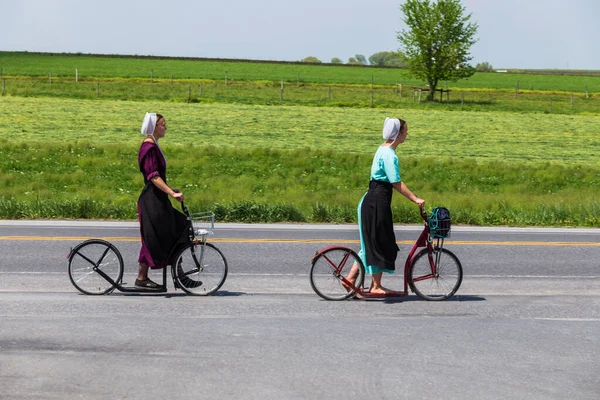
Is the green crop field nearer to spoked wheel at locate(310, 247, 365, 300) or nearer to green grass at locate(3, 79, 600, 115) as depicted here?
green grass at locate(3, 79, 600, 115)

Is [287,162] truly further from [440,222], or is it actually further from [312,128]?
[440,222]

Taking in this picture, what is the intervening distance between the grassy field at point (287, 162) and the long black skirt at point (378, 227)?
8916 mm

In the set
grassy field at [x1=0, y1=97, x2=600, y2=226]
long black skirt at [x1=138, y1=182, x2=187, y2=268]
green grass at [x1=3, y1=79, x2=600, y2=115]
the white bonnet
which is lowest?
grassy field at [x1=0, y1=97, x2=600, y2=226]

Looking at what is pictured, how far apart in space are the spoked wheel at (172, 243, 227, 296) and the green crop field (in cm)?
843

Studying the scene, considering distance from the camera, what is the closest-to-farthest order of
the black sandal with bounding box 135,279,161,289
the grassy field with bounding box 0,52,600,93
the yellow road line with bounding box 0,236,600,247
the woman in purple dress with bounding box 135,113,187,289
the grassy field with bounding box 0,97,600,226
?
the woman in purple dress with bounding box 135,113,187,289
the black sandal with bounding box 135,279,161,289
the yellow road line with bounding box 0,236,600,247
the grassy field with bounding box 0,97,600,226
the grassy field with bounding box 0,52,600,93

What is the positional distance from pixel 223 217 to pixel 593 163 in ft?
67.8

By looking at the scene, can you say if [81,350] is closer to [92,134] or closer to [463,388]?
[463,388]

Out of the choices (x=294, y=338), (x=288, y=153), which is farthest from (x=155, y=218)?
(x=288, y=153)

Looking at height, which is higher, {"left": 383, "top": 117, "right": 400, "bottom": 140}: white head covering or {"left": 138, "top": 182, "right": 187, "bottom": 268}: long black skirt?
{"left": 383, "top": 117, "right": 400, "bottom": 140}: white head covering

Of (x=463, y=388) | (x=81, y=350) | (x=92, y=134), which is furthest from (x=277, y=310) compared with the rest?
(x=92, y=134)

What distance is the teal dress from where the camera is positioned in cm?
1040

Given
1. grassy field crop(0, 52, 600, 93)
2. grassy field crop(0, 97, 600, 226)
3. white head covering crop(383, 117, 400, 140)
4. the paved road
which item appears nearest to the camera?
the paved road

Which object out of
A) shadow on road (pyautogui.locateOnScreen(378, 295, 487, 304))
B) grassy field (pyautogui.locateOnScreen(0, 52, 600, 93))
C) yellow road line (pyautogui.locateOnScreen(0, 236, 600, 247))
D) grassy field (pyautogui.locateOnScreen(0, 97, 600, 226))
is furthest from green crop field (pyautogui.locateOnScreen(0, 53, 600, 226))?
grassy field (pyautogui.locateOnScreen(0, 52, 600, 93))

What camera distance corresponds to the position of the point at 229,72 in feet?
334
